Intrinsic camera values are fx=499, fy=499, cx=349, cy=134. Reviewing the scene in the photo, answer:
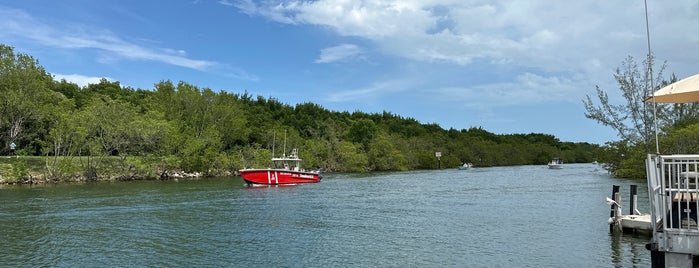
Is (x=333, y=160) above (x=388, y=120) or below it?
below

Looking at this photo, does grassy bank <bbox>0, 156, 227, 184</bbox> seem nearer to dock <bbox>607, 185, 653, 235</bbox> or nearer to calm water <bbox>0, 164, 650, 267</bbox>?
calm water <bbox>0, 164, 650, 267</bbox>

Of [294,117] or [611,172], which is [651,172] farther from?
[294,117]

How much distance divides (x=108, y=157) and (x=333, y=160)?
46838 millimetres

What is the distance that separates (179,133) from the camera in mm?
74625

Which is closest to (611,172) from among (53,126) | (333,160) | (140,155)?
(333,160)

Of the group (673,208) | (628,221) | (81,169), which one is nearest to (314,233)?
(628,221)

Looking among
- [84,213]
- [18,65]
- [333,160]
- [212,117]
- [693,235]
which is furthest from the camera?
[333,160]

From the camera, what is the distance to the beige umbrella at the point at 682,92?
11086 mm

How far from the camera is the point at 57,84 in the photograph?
90.6 m

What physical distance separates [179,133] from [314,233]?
57.4m

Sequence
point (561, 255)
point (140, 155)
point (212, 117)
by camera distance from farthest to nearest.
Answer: point (212, 117)
point (140, 155)
point (561, 255)

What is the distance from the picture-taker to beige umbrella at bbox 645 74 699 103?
36.4ft

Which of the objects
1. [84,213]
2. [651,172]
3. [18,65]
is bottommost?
[84,213]

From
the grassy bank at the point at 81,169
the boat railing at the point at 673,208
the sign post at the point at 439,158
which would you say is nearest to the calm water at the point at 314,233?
the boat railing at the point at 673,208
